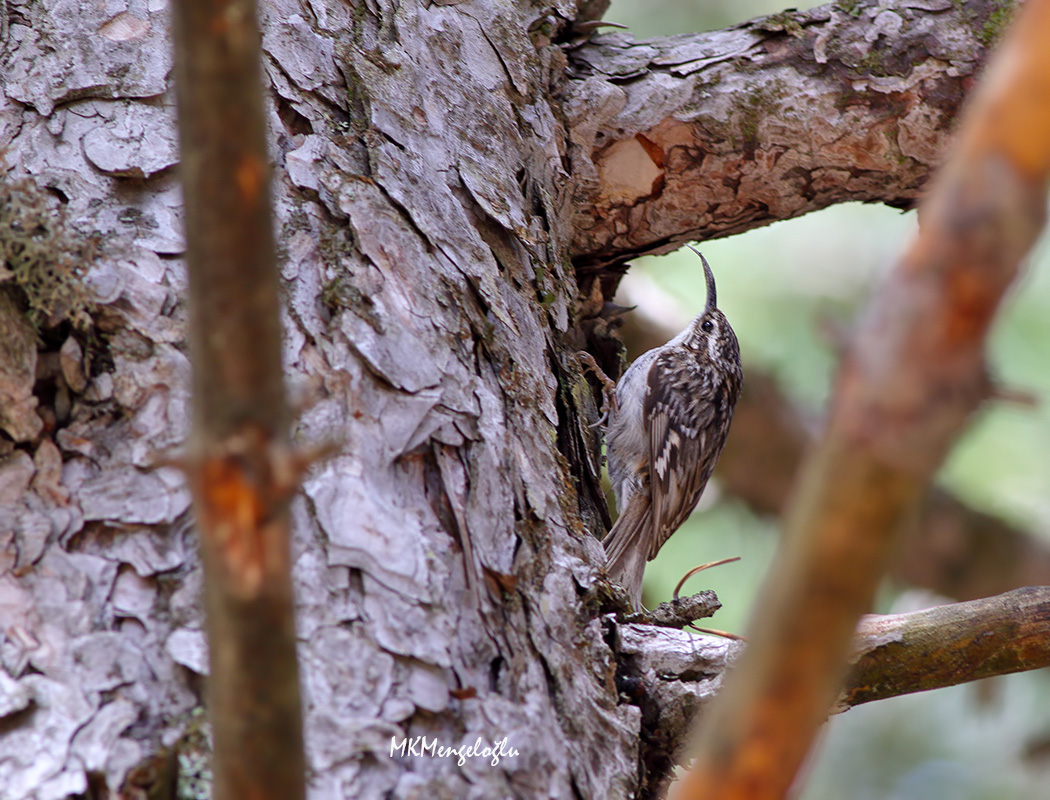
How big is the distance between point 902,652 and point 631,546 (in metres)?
1.45

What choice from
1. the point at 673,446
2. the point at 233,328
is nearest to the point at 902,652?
the point at 233,328

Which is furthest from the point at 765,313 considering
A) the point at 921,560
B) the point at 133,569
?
the point at 133,569

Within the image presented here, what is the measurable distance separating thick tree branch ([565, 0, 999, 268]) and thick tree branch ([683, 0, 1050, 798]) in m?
1.68

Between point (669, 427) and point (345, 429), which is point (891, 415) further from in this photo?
point (669, 427)

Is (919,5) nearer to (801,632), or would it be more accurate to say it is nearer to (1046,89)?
(1046,89)

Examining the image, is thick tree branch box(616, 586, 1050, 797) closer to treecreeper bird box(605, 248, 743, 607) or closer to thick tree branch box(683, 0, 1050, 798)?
thick tree branch box(683, 0, 1050, 798)

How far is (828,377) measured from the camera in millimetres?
3777

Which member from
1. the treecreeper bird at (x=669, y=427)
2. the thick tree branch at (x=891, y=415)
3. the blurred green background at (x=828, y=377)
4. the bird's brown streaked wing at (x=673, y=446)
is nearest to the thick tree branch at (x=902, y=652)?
the thick tree branch at (x=891, y=415)

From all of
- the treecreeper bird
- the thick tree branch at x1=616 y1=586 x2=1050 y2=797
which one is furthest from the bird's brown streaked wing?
the thick tree branch at x1=616 y1=586 x2=1050 y2=797

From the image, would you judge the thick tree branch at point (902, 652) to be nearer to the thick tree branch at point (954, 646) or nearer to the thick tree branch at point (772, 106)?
the thick tree branch at point (954, 646)

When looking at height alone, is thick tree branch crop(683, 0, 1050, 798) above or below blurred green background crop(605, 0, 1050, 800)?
above

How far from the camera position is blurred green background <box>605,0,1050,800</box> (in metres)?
4.25

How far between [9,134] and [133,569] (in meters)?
0.84

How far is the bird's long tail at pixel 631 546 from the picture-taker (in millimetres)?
2752
